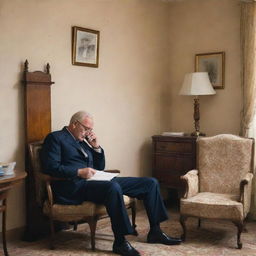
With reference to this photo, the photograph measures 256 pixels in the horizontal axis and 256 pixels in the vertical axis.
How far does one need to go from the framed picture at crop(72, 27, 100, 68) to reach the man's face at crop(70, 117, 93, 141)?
2.38 ft

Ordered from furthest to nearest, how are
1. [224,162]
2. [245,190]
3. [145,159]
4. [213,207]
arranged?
[145,159]
[224,162]
[245,190]
[213,207]

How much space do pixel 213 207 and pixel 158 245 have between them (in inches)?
23.4

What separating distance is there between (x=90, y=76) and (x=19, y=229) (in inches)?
66.3

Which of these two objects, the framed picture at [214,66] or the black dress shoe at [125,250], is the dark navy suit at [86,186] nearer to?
the black dress shoe at [125,250]

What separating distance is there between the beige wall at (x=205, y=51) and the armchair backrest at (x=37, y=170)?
2098 mm

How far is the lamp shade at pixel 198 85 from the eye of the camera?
473 centimetres

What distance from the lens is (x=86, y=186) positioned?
362cm

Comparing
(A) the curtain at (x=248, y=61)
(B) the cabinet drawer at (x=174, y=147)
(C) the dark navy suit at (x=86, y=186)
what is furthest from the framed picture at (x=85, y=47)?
(A) the curtain at (x=248, y=61)

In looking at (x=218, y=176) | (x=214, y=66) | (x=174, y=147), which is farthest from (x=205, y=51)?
(x=218, y=176)

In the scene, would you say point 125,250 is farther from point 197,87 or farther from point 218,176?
point 197,87

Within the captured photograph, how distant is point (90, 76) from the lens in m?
4.42

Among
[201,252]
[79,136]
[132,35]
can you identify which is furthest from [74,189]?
[132,35]

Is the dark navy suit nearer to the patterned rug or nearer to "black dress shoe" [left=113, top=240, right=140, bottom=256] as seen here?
"black dress shoe" [left=113, top=240, right=140, bottom=256]

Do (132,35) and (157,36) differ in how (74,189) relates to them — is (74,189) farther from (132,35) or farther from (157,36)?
(157,36)
